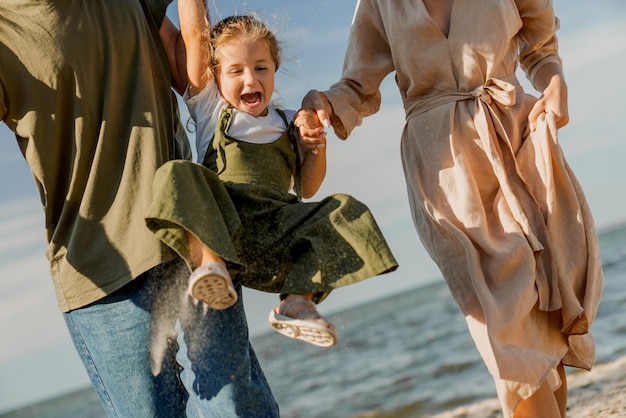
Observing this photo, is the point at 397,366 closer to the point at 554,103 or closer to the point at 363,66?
the point at 363,66

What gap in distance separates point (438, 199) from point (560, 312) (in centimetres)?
62

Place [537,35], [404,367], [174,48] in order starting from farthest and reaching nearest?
[404,367]
[537,35]
[174,48]

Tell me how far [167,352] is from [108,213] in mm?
446

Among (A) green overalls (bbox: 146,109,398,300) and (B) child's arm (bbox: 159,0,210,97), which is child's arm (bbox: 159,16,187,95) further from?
(A) green overalls (bbox: 146,109,398,300)

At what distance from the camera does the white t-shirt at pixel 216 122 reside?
3.15 metres

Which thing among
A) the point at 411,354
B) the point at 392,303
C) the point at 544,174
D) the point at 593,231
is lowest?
the point at 392,303

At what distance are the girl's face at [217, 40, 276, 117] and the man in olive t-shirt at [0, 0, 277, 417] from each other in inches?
17.1

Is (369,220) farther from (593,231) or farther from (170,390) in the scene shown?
(593,231)

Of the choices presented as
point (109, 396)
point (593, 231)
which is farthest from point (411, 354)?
point (109, 396)

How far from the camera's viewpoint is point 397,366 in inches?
494

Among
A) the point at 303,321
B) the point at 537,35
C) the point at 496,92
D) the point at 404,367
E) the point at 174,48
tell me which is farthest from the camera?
the point at 404,367

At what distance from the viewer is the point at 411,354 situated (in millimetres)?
13336

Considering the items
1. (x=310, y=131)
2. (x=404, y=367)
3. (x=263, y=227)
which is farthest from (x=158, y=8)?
(x=404, y=367)

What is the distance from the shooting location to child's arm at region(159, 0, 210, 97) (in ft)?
9.82
